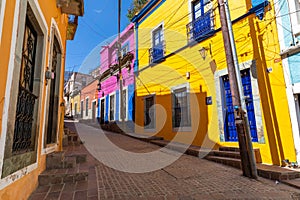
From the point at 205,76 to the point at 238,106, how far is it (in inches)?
108

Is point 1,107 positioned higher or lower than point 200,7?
lower

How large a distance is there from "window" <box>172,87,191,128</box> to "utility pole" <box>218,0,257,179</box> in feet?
10.5

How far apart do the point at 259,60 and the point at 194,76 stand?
243 centimetres

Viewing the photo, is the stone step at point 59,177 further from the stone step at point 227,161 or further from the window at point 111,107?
the window at point 111,107

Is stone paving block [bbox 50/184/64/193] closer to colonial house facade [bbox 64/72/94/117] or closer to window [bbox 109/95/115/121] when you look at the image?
window [bbox 109/95/115/121]

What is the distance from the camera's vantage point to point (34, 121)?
2.85 metres

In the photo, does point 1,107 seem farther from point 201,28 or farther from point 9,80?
point 201,28

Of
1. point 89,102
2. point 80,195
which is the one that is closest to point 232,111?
point 80,195

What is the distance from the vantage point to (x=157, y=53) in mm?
9484

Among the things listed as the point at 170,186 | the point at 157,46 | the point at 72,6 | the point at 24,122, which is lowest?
the point at 170,186

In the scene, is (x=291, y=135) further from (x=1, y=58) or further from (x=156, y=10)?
(x=156, y=10)

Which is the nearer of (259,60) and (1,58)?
(1,58)

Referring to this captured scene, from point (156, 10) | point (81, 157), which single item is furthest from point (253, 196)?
point (156, 10)

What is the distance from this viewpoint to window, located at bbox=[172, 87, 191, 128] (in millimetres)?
7552
